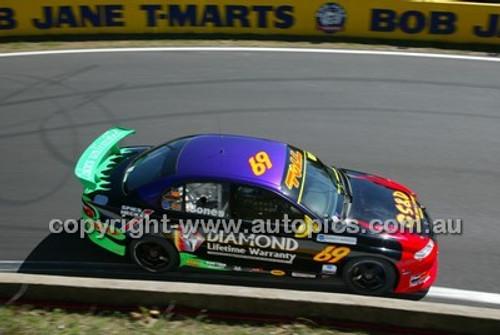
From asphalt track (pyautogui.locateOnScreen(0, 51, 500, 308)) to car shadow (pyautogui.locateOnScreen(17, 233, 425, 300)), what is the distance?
0.8 inches

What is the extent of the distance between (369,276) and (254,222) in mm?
1449

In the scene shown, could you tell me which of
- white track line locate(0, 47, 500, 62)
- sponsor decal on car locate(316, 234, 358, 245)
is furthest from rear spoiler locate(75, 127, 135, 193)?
white track line locate(0, 47, 500, 62)

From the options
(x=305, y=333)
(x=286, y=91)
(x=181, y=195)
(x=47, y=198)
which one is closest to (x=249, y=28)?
(x=286, y=91)

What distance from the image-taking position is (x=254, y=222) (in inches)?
247

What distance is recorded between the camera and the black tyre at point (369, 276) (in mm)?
6281

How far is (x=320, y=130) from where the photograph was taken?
400 inches

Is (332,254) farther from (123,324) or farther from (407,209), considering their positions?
(123,324)

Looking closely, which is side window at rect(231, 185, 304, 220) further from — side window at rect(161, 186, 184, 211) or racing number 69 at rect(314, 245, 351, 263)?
side window at rect(161, 186, 184, 211)

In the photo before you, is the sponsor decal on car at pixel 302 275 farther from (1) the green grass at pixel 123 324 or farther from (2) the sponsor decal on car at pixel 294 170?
(1) the green grass at pixel 123 324

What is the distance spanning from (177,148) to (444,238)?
12.3ft

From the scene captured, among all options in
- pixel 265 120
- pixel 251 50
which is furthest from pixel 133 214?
pixel 251 50

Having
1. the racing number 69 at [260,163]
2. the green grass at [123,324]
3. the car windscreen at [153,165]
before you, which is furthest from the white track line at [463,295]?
the car windscreen at [153,165]

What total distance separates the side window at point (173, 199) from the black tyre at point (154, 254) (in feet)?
1.25

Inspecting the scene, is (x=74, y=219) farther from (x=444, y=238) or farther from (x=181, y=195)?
(x=444, y=238)
